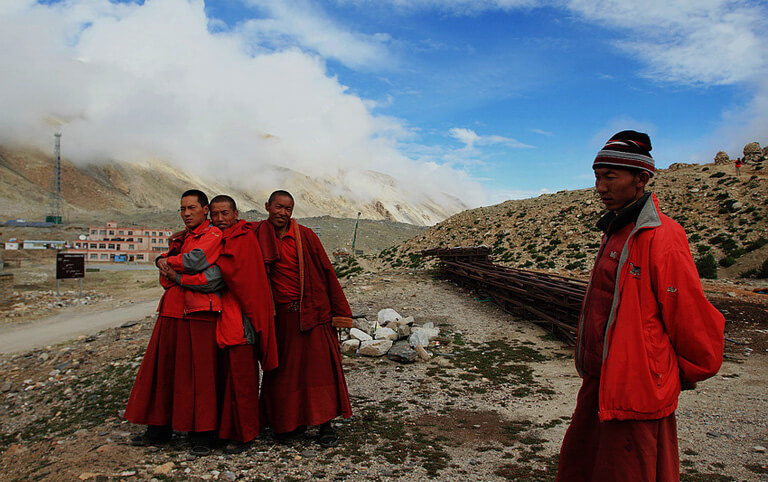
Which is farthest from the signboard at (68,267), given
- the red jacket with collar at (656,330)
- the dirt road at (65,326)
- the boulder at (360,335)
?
the red jacket with collar at (656,330)

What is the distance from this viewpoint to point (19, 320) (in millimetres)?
13422

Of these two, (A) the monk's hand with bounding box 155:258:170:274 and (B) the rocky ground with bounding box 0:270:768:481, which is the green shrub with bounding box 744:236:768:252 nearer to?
(B) the rocky ground with bounding box 0:270:768:481

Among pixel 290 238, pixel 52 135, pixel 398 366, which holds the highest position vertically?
pixel 52 135

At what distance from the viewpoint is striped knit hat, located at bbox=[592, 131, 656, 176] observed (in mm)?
1974

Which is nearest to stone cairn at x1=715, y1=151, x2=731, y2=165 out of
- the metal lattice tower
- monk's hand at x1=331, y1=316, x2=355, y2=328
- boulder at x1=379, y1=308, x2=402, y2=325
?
boulder at x1=379, y1=308, x2=402, y2=325

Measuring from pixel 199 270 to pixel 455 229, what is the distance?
19.4 meters

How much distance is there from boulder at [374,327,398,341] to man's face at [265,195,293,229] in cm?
376

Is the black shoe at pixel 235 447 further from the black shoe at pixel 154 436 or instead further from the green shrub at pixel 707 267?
the green shrub at pixel 707 267

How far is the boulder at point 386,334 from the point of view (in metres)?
7.21

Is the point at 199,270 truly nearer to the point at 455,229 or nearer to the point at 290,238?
the point at 290,238

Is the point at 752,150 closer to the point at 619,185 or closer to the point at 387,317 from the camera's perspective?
the point at 387,317

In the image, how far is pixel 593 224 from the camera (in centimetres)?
1731

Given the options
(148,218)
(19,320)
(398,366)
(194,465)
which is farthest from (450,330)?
(148,218)

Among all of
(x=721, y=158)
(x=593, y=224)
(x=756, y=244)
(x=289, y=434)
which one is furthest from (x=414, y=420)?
(x=721, y=158)
